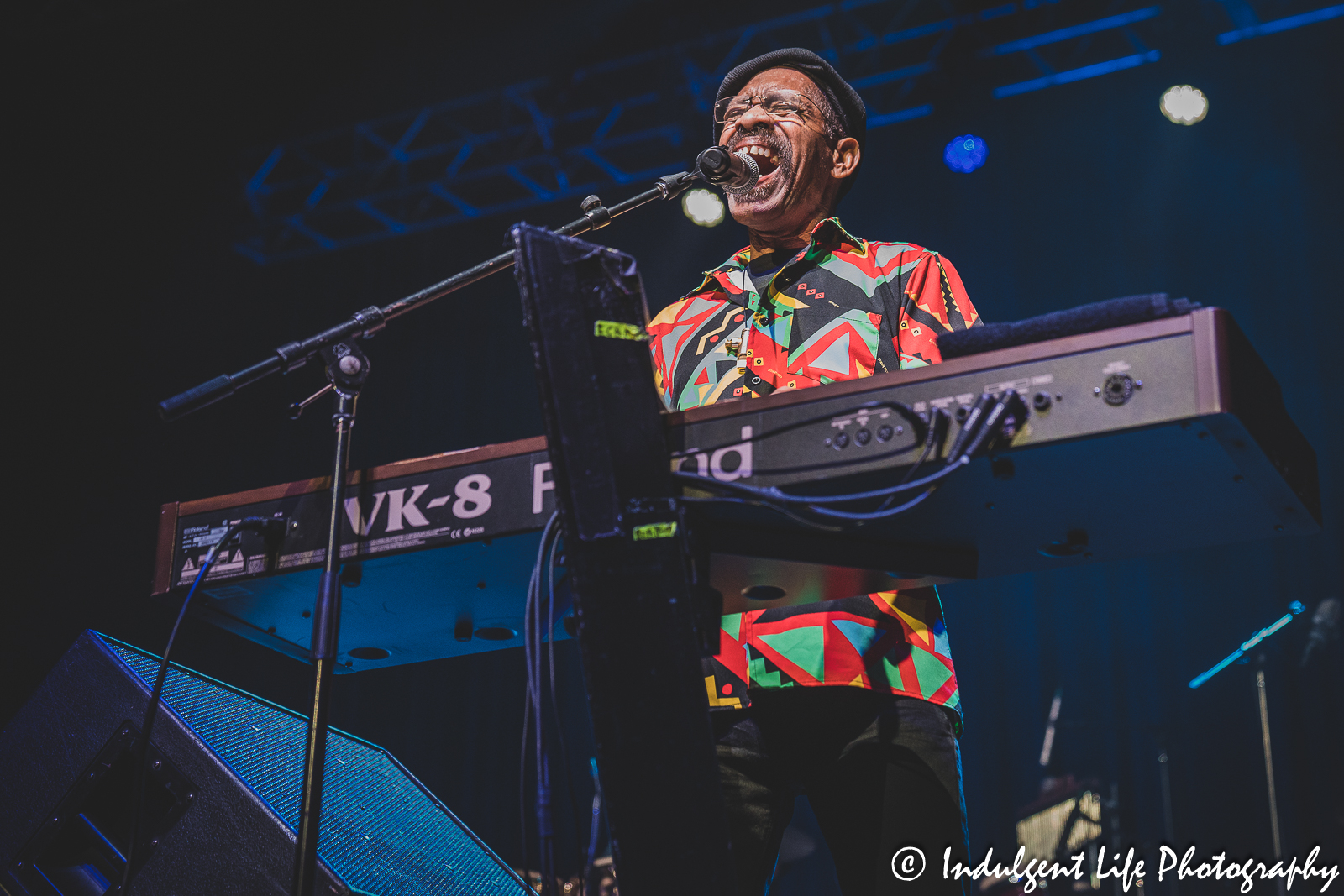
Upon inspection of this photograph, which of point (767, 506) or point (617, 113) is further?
point (617, 113)

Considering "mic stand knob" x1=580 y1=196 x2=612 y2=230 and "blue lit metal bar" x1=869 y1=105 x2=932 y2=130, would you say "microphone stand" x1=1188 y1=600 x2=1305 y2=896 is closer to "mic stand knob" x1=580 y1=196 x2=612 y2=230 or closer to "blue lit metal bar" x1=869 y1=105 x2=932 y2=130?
"blue lit metal bar" x1=869 y1=105 x2=932 y2=130

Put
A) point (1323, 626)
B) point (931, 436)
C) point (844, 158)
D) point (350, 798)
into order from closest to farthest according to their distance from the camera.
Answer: point (931, 436), point (350, 798), point (844, 158), point (1323, 626)

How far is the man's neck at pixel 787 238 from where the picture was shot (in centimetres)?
232

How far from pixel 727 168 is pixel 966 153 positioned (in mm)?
5553

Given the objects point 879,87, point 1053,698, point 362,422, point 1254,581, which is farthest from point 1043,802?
point 362,422

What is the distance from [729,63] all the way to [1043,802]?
449 cm

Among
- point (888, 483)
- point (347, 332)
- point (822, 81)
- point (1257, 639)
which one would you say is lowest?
point (1257, 639)

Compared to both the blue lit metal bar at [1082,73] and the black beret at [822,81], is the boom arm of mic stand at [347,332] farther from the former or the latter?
the blue lit metal bar at [1082,73]

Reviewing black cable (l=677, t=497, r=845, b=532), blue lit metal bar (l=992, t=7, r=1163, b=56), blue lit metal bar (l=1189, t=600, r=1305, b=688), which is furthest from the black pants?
blue lit metal bar (l=992, t=7, r=1163, b=56)

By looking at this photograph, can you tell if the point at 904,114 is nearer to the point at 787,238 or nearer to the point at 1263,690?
the point at 1263,690

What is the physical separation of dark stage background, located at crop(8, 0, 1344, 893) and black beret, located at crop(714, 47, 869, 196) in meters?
4.36

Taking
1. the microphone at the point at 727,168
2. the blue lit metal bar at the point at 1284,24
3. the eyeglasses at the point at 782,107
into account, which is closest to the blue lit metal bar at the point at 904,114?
the blue lit metal bar at the point at 1284,24

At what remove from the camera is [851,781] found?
1.67m

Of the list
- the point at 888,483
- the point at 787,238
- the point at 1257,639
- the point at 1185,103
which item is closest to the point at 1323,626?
the point at 1257,639
